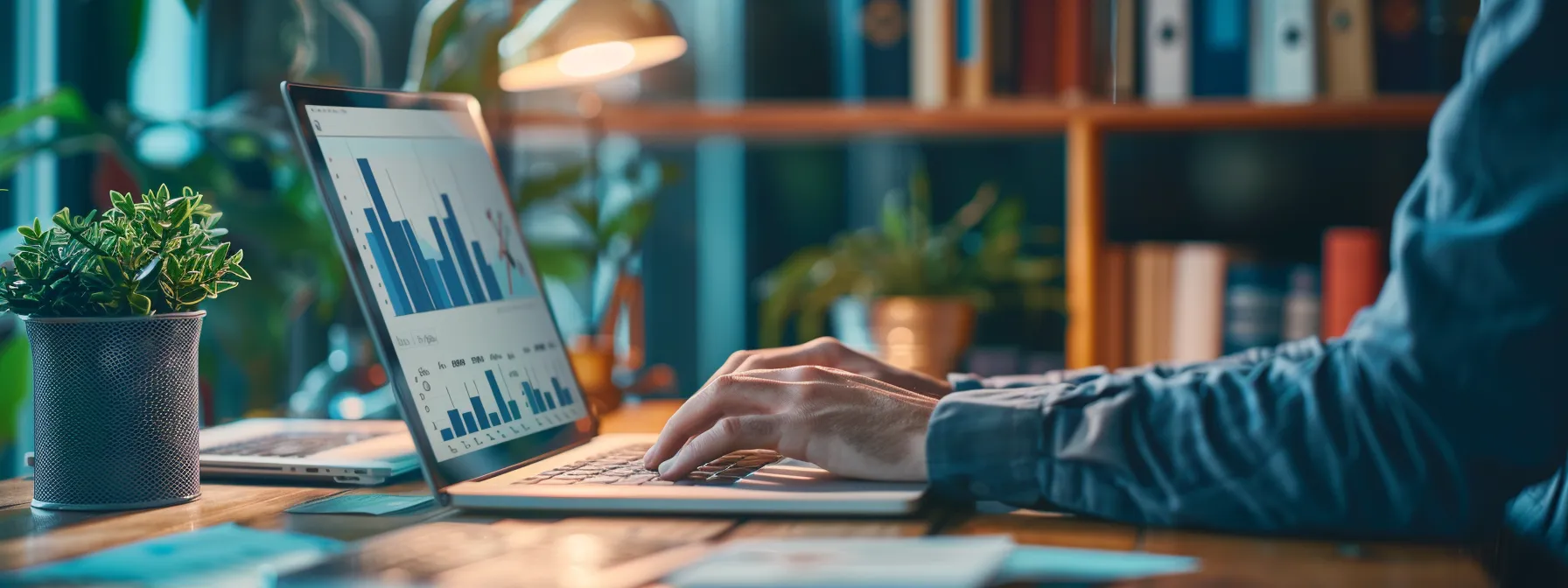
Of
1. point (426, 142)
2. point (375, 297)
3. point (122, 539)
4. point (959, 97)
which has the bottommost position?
point (122, 539)

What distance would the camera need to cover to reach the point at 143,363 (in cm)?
72

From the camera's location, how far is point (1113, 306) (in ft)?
6.48

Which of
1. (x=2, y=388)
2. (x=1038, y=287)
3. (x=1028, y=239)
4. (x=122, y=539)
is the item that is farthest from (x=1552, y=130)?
(x=1028, y=239)

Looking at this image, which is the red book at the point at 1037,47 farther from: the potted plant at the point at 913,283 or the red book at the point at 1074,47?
the potted plant at the point at 913,283

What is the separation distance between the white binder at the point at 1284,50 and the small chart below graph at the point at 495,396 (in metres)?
1.30

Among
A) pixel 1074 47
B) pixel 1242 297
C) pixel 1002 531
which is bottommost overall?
pixel 1002 531

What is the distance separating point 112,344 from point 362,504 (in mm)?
165

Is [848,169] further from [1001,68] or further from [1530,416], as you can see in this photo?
[1530,416]

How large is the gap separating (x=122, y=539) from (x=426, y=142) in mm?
343

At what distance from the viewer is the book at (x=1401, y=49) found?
1847mm

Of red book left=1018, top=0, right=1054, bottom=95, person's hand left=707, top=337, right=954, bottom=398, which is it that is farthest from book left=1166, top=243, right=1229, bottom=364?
person's hand left=707, top=337, right=954, bottom=398

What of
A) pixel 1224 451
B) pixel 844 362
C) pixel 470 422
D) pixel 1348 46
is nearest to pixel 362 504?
pixel 470 422

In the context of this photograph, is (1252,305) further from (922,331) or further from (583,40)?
(583,40)

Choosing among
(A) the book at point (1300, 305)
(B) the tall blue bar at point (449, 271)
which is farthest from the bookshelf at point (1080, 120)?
(B) the tall blue bar at point (449, 271)
